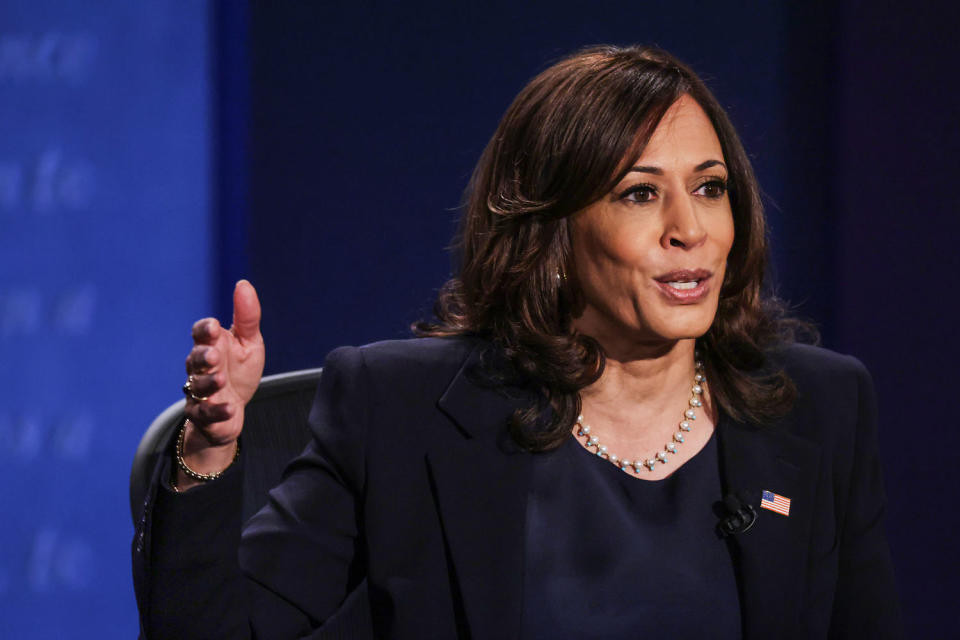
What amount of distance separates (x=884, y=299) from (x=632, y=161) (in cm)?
126

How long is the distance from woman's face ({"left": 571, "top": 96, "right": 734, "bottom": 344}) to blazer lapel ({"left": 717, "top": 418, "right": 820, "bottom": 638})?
0.20 m

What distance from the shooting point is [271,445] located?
1.54 metres

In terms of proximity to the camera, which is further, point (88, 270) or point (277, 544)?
point (88, 270)

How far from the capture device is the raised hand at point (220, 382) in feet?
3.51

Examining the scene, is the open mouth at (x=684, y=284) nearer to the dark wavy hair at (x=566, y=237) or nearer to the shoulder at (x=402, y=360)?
the dark wavy hair at (x=566, y=237)

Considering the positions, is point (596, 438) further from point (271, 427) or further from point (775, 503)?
point (271, 427)

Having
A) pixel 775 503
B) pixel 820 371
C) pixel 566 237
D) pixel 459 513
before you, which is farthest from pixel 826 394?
pixel 459 513

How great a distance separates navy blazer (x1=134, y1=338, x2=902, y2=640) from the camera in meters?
1.36

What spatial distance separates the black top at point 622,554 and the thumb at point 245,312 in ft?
1.60

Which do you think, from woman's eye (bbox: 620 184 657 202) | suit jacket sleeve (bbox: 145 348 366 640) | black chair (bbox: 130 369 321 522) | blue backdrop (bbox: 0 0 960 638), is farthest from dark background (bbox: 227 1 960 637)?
woman's eye (bbox: 620 184 657 202)

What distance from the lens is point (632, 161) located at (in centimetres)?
140

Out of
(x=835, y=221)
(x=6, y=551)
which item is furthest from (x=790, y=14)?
(x=6, y=551)

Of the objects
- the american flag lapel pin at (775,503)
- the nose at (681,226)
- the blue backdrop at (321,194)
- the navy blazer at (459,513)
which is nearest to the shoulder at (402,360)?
the navy blazer at (459,513)

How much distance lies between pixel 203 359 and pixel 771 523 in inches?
31.3
